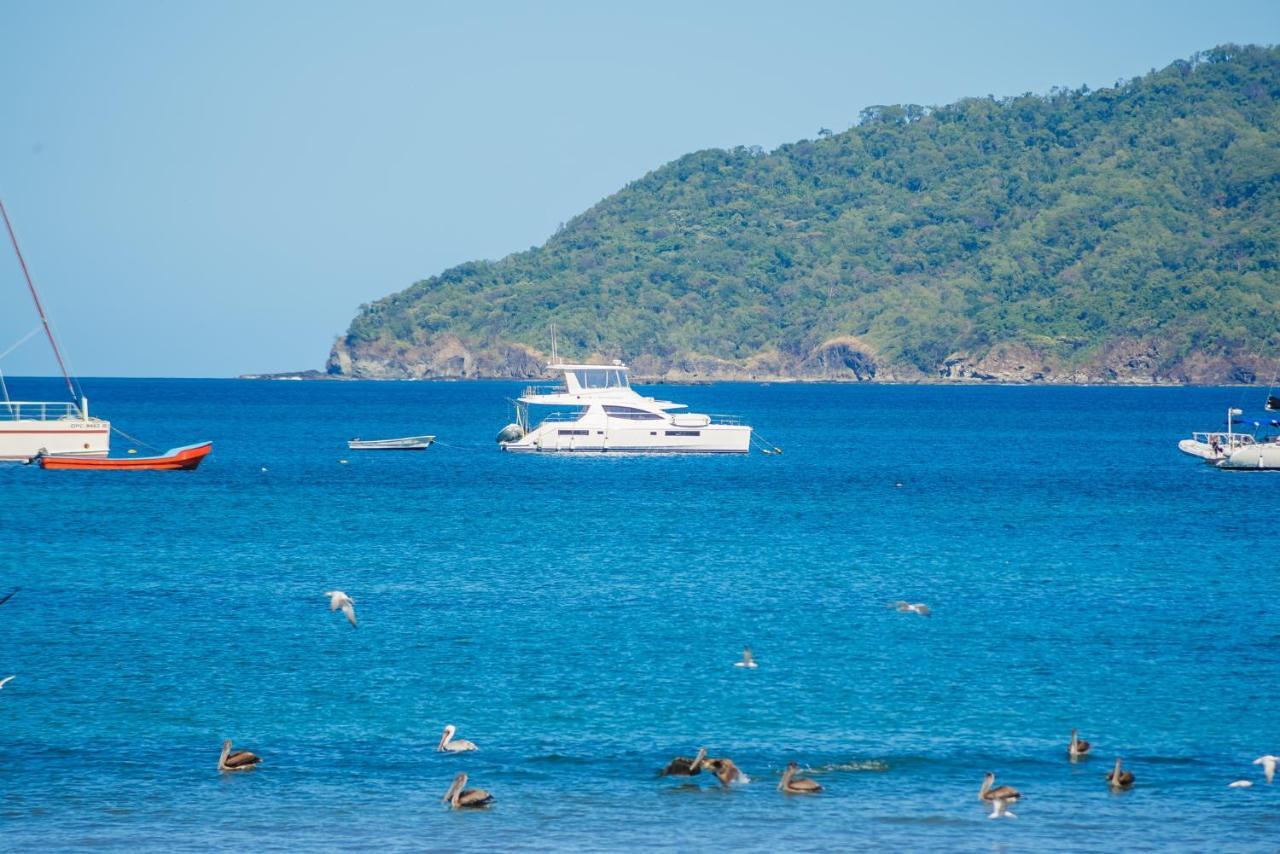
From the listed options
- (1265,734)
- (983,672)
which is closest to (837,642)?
(983,672)

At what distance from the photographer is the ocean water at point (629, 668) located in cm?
2248

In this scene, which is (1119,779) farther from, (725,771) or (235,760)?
(235,760)

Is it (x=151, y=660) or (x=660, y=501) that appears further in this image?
(x=660, y=501)

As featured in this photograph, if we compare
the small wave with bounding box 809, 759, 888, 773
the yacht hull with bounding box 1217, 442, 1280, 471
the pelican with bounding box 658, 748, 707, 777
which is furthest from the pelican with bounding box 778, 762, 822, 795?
the yacht hull with bounding box 1217, 442, 1280, 471

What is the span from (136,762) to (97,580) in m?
18.4

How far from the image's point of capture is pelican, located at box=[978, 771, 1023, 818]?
73.8 ft

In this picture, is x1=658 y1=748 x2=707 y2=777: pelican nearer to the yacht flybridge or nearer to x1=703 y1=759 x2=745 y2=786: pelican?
x1=703 y1=759 x2=745 y2=786: pelican

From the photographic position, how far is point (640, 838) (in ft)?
70.6

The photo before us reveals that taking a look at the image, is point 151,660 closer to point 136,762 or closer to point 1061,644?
point 136,762

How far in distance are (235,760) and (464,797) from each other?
4101mm

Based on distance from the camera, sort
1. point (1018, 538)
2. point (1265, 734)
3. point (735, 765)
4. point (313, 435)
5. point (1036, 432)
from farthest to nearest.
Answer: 1. point (1036, 432)
2. point (313, 435)
3. point (1018, 538)
4. point (1265, 734)
5. point (735, 765)

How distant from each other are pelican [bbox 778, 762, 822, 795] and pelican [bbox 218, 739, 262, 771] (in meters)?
8.07

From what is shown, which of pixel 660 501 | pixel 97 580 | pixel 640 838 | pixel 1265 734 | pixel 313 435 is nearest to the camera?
pixel 640 838

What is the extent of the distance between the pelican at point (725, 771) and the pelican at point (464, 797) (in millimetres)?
3393
